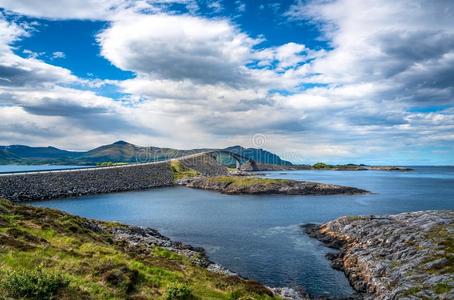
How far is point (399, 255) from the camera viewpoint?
40.2 metres

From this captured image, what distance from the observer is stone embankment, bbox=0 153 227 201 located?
106500mm

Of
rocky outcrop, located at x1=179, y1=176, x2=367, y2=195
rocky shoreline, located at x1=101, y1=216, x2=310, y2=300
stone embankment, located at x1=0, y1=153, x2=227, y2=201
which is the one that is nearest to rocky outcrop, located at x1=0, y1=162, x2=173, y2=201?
stone embankment, located at x1=0, y1=153, x2=227, y2=201

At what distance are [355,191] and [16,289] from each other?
139 meters

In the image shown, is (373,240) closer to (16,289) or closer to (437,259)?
(437,259)

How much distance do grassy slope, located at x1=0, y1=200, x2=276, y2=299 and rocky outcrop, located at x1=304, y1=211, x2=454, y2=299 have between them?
44.9ft

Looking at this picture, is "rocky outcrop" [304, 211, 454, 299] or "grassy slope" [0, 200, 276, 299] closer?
"grassy slope" [0, 200, 276, 299]

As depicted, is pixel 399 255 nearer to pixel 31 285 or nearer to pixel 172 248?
pixel 172 248

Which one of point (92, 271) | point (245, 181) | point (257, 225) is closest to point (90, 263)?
point (92, 271)

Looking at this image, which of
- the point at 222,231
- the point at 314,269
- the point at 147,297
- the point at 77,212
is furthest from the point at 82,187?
the point at 147,297

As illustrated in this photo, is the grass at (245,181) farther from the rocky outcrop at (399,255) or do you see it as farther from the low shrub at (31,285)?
the low shrub at (31,285)

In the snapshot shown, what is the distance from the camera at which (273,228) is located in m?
69.8

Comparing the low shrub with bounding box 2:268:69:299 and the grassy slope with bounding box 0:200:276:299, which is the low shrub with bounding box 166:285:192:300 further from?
the low shrub with bounding box 2:268:69:299

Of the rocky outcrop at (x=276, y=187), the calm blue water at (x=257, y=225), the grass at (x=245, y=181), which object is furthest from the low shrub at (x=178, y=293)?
the grass at (x=245, y=181)

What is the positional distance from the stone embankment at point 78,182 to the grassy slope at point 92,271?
79.5 meters
